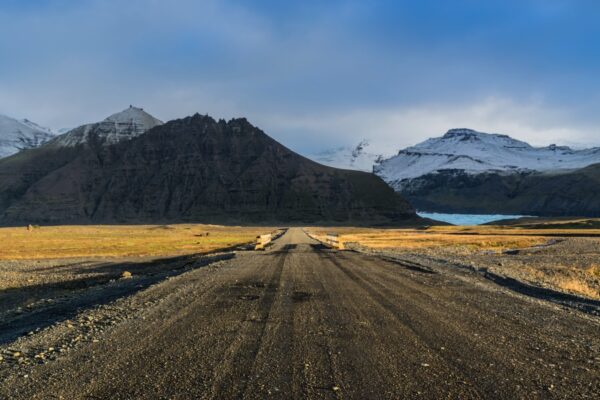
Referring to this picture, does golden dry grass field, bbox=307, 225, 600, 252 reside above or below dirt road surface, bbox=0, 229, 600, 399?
below

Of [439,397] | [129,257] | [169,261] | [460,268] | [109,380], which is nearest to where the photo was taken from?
[439,397]

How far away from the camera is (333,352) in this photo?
9211mm

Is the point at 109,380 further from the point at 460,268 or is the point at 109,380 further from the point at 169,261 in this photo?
the point at 169,261

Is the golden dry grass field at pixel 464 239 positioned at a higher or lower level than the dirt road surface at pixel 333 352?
lower

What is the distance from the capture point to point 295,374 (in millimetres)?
7918

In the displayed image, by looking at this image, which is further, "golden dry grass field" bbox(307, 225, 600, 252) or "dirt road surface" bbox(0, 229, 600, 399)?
"golden dry grass field" bbox(307, 225, 600, 252)

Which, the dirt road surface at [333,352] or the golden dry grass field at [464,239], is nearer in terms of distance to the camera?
the dirt road surface at [333,352]

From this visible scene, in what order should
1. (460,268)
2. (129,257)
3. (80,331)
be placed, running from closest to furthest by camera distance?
(80,331)
(460,268)
(129,257)

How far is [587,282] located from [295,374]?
78.8 feet

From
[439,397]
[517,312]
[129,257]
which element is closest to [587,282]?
[517,312]

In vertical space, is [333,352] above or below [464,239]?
above

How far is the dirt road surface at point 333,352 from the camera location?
24.0 ft

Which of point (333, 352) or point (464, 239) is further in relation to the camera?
point (464, 239)

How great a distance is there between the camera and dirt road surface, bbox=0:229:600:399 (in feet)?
24.0
